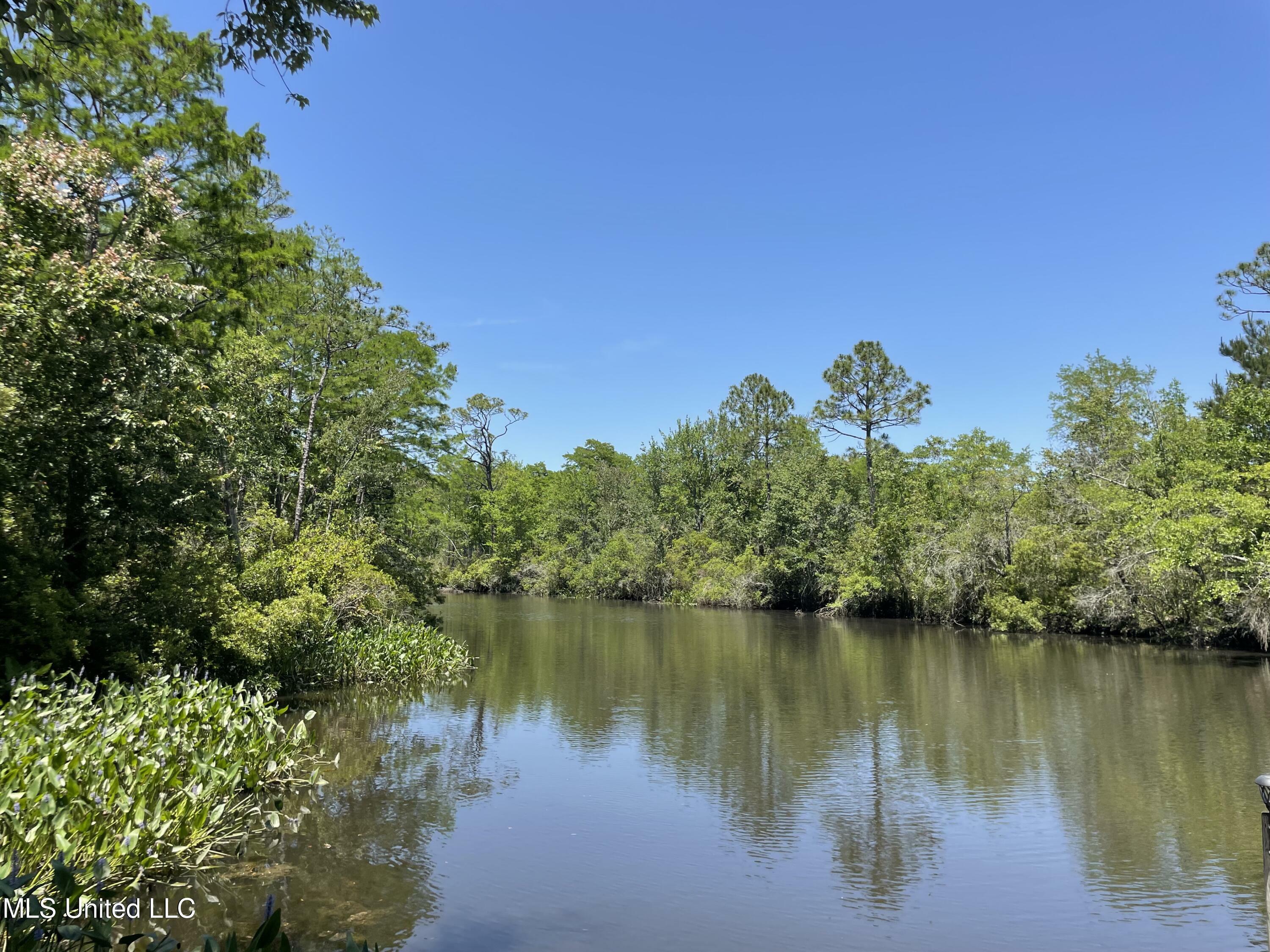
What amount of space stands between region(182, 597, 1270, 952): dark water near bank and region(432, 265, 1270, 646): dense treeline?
18.1 ft

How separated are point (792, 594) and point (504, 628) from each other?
21.9 m

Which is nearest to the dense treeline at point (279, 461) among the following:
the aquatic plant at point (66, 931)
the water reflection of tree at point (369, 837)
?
the water reflection of tree at point (369, 837)

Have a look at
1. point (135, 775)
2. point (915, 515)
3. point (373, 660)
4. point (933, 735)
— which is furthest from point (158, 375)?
point (915, 515)

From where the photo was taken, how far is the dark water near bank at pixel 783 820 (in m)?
6.30

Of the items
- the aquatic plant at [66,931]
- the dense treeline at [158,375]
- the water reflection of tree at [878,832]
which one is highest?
the dense treeline at [158,375]

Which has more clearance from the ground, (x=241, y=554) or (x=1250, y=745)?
(x=241, y=554)

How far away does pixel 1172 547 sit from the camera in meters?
20.2

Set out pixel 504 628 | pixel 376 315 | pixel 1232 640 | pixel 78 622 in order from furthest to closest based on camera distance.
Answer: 1. pixel 504 628
2. pixel 1232 640
3. pixel 376 315
4. pixel 78 622

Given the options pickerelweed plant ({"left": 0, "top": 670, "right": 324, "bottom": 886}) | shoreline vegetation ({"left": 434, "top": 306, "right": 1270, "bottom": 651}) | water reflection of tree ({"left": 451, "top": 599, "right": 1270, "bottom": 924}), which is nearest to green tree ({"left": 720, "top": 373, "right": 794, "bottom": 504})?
shoreline vegetation ({"left": 434, "top": 306, "right": 1270, "bottom": 651})

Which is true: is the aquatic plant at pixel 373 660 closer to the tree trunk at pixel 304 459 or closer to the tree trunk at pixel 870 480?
the tree trunk at pixel 304 459

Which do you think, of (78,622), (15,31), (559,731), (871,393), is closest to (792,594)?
(871,393)

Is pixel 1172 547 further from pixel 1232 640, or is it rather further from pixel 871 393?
pixel 871 393

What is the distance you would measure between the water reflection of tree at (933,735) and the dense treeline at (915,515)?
3.26 meters

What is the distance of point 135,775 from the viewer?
6121mm
